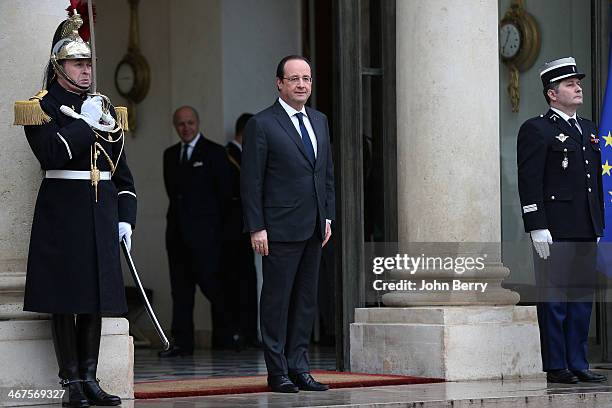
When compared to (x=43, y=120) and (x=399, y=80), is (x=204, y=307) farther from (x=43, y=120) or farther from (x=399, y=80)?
(x=43, y=120)

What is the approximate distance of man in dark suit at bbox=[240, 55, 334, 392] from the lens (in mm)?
8883

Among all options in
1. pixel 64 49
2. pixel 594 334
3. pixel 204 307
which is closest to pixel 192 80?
pixel 204 307

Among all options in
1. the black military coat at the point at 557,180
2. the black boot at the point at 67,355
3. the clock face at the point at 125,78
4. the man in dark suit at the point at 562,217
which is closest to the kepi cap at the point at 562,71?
the man in dark suit at the point at 562,217

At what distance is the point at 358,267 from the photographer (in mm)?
10477

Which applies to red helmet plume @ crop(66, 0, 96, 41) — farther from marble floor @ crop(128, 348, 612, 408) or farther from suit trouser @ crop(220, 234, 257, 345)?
suit trouser @ crop(220, 234, 257, 345)

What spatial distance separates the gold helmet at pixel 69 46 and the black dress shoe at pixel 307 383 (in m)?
2.12

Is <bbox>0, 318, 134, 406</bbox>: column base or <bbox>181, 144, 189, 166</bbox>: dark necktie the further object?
<bbox>181, 144, 189, 166</bbox>: dark necktie

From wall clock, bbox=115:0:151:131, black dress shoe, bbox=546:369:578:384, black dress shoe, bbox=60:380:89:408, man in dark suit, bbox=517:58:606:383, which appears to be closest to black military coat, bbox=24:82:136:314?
black dress shoe, bbox=60:380:89:408

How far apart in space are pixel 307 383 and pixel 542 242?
1.70 m

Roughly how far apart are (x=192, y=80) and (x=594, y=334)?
4.72m

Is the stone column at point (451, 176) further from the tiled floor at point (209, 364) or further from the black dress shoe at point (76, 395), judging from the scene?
the black dress shoe at point (76, 395)

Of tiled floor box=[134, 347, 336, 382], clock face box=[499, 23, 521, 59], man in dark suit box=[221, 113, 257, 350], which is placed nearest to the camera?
tiled floor box=[134, 347, 336, 382]

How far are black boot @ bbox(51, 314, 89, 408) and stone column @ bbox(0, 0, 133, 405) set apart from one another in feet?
0.67

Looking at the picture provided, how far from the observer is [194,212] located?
13422mm
